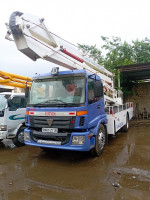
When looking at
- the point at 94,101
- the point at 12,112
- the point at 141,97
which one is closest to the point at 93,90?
the point at 94,101

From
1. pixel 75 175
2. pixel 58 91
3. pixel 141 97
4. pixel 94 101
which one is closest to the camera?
pixel 75 175

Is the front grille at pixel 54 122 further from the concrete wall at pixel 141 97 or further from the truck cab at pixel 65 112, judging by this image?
the concrete wall at pixel 141 97

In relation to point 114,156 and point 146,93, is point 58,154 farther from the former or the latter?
point 146,93

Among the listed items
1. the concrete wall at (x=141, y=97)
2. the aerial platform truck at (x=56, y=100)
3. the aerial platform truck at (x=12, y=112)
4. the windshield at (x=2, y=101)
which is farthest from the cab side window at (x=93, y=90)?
the concrete wall at (x=141, y=97)

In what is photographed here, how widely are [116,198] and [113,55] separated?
12796 mm

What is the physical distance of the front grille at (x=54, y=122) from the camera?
13.1 ft

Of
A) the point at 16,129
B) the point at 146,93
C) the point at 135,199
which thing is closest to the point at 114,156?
the point at 135,199

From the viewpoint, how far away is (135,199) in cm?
273

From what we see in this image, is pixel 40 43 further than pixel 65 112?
Yes

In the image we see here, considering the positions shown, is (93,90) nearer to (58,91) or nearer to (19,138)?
(58,91)

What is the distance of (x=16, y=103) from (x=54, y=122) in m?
2.65

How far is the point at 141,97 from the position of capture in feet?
42.4

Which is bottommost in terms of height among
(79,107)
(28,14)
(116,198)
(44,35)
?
(116,198)

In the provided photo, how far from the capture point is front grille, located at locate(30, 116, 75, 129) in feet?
13.1
